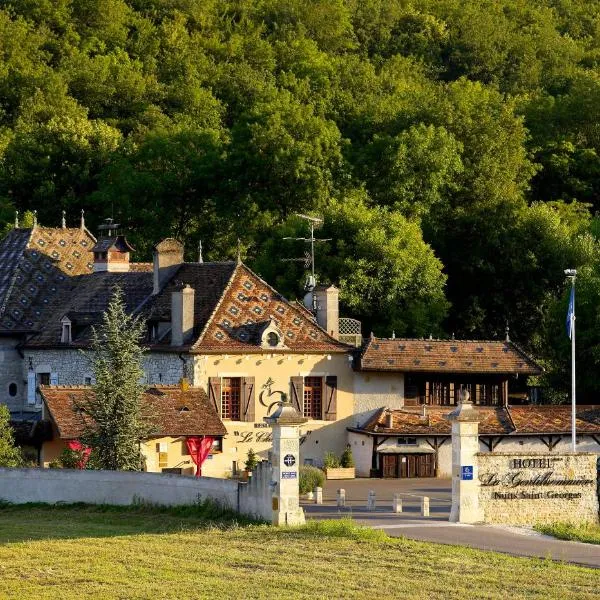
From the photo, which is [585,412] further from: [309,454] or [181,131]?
[181,131]

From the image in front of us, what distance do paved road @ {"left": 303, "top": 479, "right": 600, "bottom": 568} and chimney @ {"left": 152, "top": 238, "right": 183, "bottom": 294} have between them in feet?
43.9

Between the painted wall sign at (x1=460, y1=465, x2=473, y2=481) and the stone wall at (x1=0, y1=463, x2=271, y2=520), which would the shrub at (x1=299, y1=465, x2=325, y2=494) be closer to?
the stone wall at (x1=0, y1=463, x2=271, y2=520)

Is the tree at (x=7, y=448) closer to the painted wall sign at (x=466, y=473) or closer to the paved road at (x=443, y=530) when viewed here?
the paved road at (x=443, y=530)

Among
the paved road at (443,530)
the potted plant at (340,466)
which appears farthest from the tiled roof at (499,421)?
the paved road at (443,530)

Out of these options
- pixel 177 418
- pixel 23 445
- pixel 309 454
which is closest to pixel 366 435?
pixel 309 454

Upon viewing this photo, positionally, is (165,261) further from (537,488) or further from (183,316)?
(537,488)

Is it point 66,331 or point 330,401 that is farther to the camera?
point 66,331

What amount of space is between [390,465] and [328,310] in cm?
608

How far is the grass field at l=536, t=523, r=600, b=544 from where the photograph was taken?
46.9 metres

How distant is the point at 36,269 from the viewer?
73375 mm

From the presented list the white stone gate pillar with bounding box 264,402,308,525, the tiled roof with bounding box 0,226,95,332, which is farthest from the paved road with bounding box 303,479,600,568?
the tiled roof with bounding box 0,226,95,332

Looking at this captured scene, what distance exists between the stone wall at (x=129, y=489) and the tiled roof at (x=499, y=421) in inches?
574

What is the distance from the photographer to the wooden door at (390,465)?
215 ft

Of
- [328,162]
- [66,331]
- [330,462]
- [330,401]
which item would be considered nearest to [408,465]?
[330,462]
